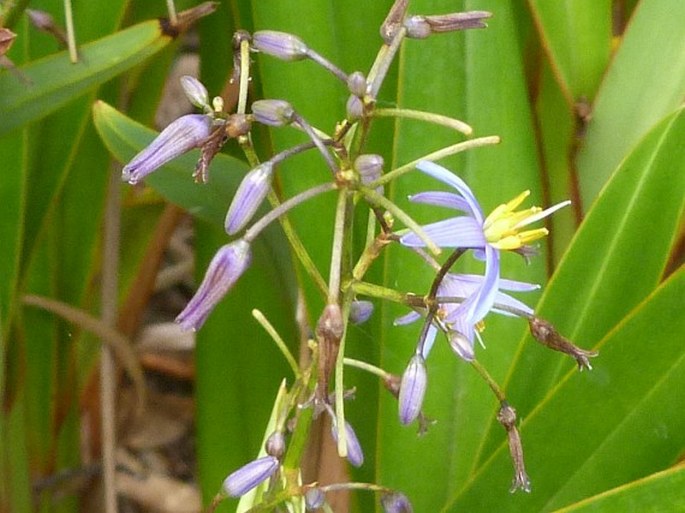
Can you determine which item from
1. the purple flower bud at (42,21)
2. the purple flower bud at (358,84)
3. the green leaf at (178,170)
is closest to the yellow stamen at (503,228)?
the purple flower bud at (358,84)

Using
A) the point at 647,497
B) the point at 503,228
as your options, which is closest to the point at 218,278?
the point at 503,228

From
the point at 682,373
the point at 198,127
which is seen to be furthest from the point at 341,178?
the point at 682,373

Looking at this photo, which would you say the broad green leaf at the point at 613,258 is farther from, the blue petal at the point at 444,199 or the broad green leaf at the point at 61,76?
the broad green leaf at the point at 61,76

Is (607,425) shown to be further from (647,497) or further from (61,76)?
(61,76)

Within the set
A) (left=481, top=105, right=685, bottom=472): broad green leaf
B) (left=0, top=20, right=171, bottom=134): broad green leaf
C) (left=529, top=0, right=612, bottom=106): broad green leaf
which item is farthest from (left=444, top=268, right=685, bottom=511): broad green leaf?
(left=0, top=20, right=171, bottom=134): broad green leaf

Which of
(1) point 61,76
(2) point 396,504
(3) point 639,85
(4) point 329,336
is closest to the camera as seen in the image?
(4) point 329,336

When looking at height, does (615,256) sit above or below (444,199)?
below

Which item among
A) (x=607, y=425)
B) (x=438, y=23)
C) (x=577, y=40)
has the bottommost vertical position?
(x=607, y=425)
